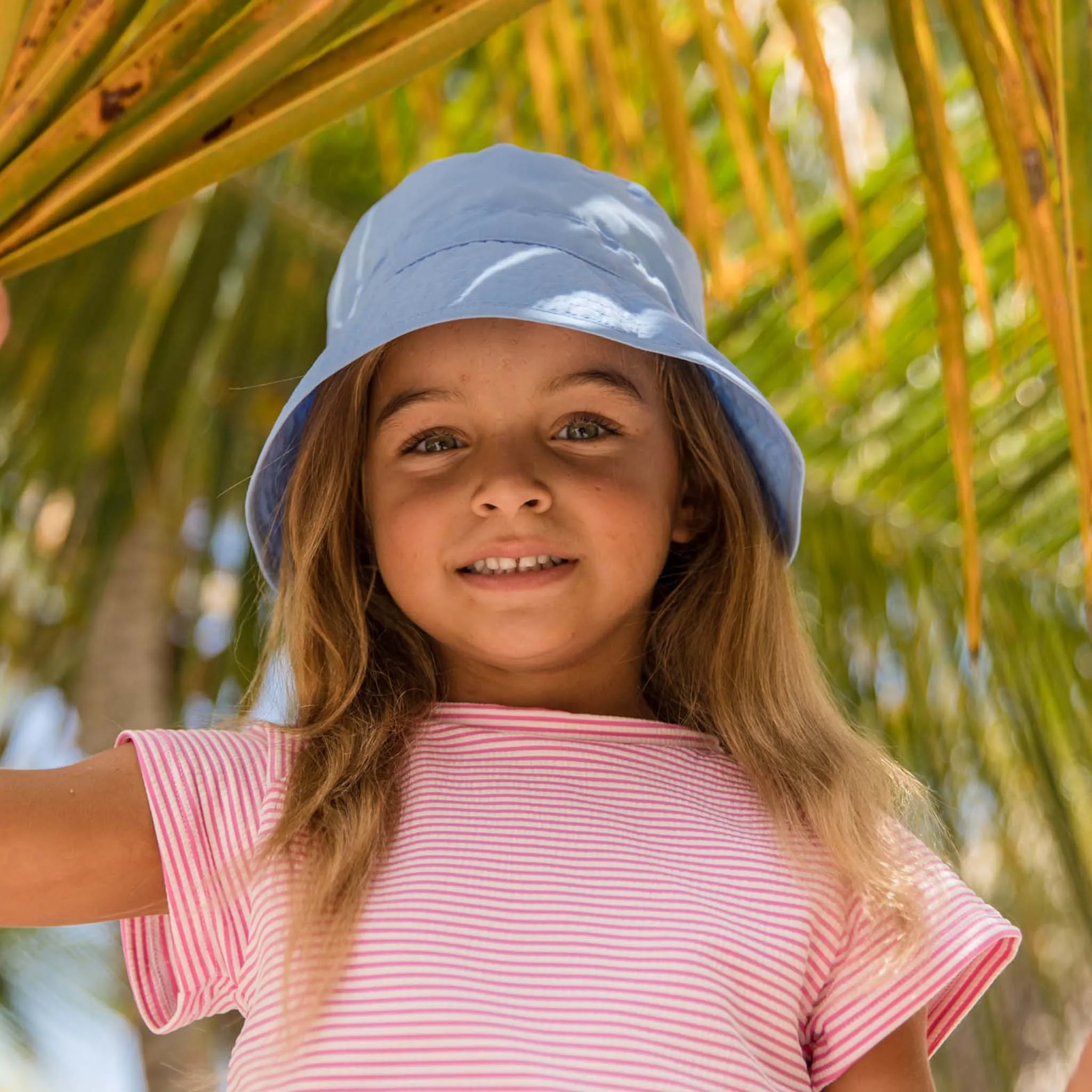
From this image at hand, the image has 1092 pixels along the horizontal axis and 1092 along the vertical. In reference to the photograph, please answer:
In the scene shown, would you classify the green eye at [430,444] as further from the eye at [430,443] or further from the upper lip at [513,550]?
the upper lip at [513,550]

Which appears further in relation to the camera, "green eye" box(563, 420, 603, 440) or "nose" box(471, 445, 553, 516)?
"green eye" box(563, 420, 603, 440)

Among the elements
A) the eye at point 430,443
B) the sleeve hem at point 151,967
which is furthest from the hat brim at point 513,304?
the sleeve hem at point 151,967

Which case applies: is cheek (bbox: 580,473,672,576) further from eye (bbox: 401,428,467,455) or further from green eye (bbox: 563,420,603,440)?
eye (bbox: 401,428,467,455)

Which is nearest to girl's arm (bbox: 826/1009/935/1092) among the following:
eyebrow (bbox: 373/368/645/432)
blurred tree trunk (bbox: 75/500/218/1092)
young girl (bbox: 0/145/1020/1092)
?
young girl (bbox: 0/145/1020/1092)

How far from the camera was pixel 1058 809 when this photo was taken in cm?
230

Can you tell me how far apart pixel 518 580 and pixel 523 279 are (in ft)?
1.04

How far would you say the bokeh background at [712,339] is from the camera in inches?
84.2

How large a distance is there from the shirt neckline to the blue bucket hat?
343 millimetres

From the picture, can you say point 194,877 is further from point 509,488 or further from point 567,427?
point 567,427

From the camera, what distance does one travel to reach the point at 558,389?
65.2 inches

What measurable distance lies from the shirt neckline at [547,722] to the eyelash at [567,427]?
29 cm

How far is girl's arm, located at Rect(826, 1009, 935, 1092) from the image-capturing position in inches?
56.8

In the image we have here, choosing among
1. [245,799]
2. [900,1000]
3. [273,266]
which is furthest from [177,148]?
[273,266]

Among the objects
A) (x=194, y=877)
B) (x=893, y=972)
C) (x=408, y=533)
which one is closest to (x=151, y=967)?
(x=194, y=877)
